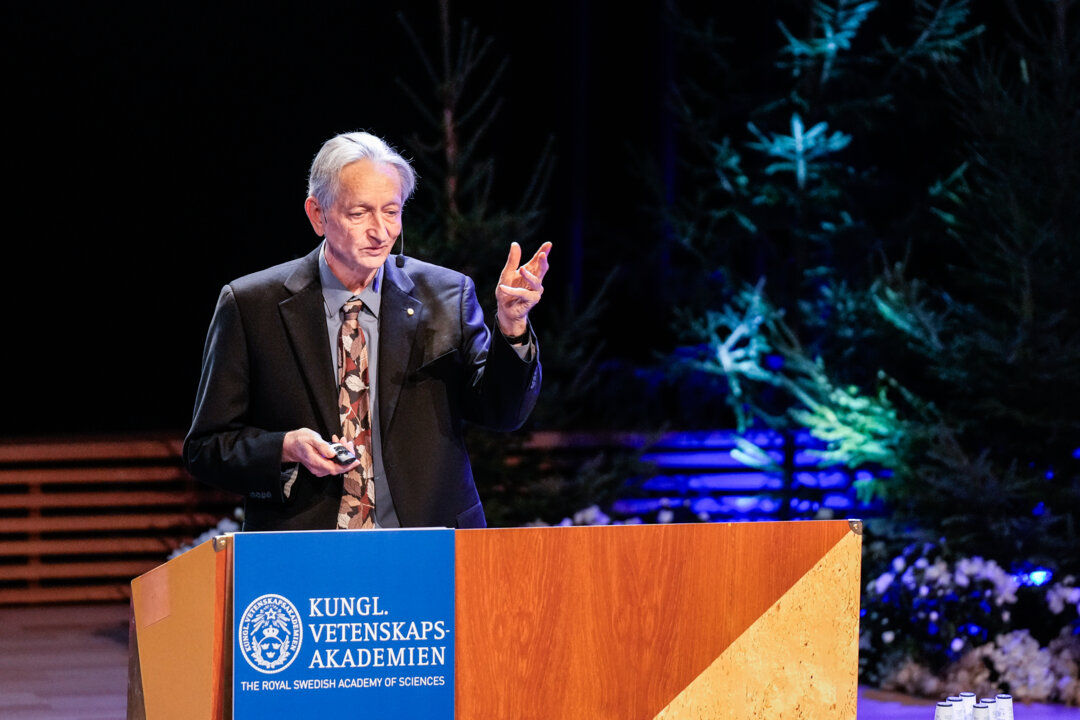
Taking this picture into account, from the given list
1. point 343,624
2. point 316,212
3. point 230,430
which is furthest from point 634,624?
point 316,212

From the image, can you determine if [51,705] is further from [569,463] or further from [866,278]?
[866,278]

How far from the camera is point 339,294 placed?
2.52 metres

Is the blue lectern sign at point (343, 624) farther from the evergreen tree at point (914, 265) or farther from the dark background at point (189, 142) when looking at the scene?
the dark background at point (189, 142)

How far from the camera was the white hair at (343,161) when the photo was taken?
7.90 feet

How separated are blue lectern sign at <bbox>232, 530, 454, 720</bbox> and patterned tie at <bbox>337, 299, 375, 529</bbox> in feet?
1.59

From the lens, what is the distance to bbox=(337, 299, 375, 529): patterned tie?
7.91ft

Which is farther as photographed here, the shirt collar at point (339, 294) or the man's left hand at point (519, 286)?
the shirt collar at point (339, 294)

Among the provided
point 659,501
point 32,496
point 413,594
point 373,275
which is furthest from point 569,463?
point 413,594

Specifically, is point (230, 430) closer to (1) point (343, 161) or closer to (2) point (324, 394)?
(2) point (324, 394)

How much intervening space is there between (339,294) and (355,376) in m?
0.16

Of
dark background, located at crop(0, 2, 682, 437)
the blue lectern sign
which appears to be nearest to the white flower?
dark background, located at crop(0, 2, 682, 437)

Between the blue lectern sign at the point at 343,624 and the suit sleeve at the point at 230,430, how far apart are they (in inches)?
19.2

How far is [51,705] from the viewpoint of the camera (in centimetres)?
514

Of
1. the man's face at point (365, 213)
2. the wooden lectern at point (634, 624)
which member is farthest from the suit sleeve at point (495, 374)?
the wooden lectern at point (634, 624)
